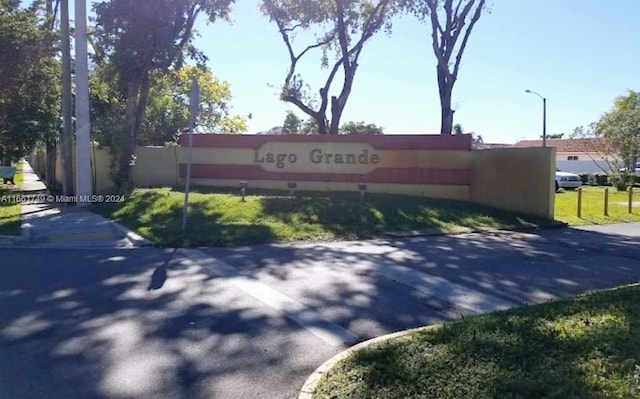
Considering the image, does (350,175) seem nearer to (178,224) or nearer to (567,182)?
(178,224)

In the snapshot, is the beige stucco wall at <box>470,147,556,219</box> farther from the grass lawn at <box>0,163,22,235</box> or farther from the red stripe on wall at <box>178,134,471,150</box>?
the grass lawn at <box>0,163,22,235</box>

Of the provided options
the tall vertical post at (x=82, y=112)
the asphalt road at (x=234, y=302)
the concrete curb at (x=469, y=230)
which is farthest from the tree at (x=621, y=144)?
the tall vertical post at (x=82, y=112)

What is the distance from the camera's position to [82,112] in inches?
621

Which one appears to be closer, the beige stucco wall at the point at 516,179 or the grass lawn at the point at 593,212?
the beige stucco wall at the point at 516,179

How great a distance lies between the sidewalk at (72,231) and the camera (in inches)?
412

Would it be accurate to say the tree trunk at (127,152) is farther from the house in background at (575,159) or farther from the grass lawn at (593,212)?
the house in background at (575,159)

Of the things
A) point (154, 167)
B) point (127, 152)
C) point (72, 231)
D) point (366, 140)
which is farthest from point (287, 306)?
point (154, 167)

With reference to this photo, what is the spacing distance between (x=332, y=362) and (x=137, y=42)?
14296mm

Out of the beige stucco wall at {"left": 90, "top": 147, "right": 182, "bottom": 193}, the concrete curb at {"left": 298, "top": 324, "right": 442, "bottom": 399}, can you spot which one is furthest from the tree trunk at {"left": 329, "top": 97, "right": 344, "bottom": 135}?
the concrete curb at {"left": 298, "top": 324, "right": 442, "bottom": 399}

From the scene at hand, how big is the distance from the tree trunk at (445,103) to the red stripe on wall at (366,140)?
705 centimetres

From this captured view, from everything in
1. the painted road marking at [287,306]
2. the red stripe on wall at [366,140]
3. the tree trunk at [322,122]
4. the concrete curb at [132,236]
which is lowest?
the painted road marking at [287,306]

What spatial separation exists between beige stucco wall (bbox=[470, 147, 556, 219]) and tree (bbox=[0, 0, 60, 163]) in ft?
57.0

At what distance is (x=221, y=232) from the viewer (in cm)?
1116

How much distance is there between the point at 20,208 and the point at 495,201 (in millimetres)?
14412
